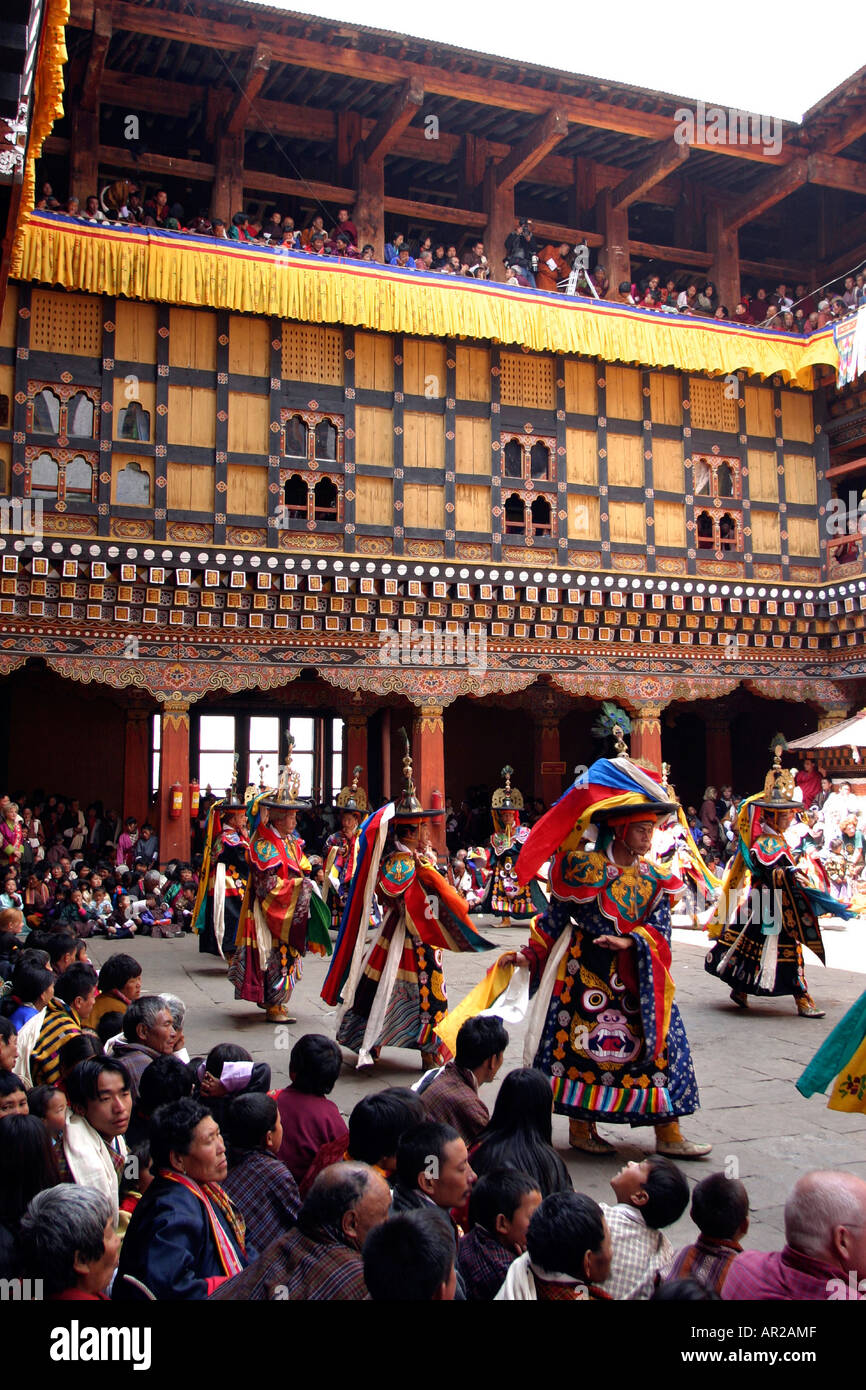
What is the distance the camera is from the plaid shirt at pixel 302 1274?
92.2 inches

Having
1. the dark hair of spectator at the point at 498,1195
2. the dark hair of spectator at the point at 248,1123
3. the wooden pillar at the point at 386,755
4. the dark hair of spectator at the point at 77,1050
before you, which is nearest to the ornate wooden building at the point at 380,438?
the wooden pillar at the point at 386,755

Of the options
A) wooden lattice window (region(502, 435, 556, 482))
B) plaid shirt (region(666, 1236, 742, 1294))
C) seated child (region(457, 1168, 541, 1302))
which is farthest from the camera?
wooden lattice window (region(502, 435, 556, 482))

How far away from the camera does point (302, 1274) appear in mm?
2369

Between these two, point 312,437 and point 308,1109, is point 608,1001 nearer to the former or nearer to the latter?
point 308,1109

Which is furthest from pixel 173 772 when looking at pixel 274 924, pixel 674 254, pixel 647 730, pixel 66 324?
pixel 674 254

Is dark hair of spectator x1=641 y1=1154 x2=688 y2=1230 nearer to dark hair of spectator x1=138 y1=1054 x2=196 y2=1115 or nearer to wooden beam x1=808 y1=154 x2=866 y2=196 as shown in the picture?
dark hair of spectator x1=138 y1=1054 x2=196 y2=1115

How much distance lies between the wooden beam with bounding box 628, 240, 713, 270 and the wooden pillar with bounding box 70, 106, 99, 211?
8.20 m

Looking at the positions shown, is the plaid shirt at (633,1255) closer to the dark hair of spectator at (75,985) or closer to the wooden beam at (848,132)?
the dark hair of spectator at (75,985)

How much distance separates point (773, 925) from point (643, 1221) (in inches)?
212

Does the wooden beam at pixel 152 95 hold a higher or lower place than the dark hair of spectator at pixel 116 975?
higher

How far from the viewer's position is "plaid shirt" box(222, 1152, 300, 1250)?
3139 millimetres

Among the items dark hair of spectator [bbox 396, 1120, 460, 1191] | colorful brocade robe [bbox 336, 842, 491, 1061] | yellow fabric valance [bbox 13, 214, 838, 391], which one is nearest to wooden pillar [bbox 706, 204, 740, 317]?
yellow fabric valance [bbox 13, 214, 838, 391]

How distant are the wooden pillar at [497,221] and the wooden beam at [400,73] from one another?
113 cm

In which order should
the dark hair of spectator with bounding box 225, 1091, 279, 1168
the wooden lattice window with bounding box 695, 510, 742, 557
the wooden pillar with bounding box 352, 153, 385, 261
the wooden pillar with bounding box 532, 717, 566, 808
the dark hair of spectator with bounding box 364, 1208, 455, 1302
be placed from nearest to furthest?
the dark hair of spectator with bounding box 364, 1208, 455, 1302 < the dark hair of spectator with bounding box 225, 1091, 279, 1168 < the wooden pillar with bounding box 352, 153, 385, 261 < the wooden lattice window with bounding box 695, 510, 742, 557 < the wooden pillar with bounding box 532, 717, 566, 808
